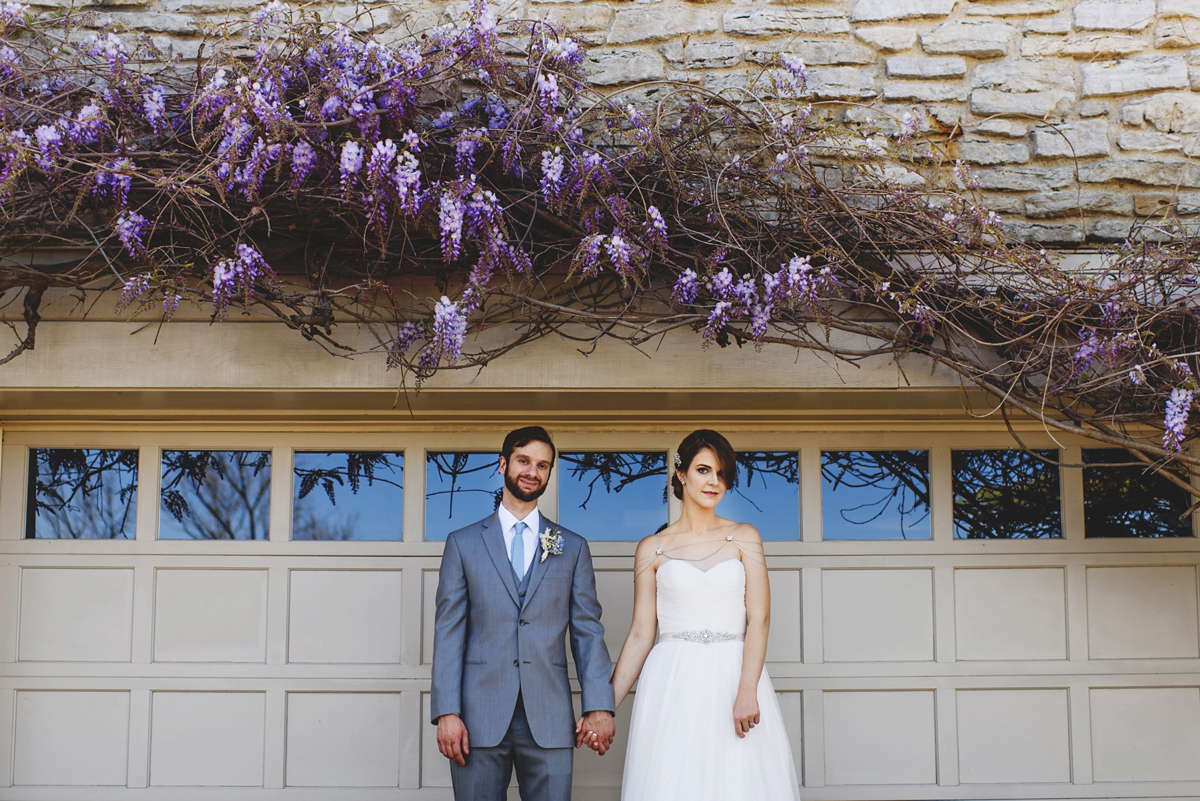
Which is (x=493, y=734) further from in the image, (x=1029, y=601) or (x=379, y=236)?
(x=1029, y=601)

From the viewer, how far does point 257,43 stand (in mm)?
3340

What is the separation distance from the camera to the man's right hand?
2953mm

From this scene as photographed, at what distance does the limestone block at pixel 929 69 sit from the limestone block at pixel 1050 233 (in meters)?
0.66

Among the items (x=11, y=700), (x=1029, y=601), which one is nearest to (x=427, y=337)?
(x=11, y=700)

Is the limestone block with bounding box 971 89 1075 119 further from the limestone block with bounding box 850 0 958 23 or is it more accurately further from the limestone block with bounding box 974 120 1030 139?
the limestone block with bounding box 850 0 958 23

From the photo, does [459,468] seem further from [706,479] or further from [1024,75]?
[1024,75]

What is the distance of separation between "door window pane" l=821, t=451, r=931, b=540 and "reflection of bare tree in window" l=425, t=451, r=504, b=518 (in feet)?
4.80

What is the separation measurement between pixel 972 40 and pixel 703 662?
2663 mm

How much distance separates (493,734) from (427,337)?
4.44 ft

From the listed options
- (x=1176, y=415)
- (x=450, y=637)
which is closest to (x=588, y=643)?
(x=450, y=637)

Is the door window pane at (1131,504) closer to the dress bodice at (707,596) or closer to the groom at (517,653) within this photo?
the dress bodice at (707,596)

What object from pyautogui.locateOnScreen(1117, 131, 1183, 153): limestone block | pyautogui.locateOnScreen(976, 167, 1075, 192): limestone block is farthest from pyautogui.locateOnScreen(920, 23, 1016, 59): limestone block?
pyautogui.locateOnScreen(1117, 131, 1183, 153): limestone block

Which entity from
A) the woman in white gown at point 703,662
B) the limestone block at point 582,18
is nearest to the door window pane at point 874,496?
the woman in white gown at point 703,662

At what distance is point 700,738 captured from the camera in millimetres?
3014
